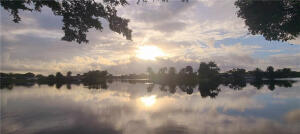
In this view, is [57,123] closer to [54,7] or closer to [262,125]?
[54,7]

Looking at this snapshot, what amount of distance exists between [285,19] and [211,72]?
14139 cm

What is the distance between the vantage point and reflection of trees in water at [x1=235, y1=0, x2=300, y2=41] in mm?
20281

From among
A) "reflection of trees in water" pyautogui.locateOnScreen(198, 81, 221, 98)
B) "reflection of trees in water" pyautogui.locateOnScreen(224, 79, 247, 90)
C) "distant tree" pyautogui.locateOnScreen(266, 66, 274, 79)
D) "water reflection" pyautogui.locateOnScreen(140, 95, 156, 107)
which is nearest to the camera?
"water reflection" pyautogui.locateOnScreen(140, 95, 156, 107)

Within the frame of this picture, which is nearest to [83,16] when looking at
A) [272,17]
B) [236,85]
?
[272,17]

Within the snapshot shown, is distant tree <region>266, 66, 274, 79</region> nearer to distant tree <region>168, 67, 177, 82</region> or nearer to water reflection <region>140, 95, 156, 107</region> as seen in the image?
distant tree <region>168, 67, 177, 82</region>

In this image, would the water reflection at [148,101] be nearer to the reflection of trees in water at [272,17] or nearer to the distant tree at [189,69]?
the reflection of trees in water at [272,17]

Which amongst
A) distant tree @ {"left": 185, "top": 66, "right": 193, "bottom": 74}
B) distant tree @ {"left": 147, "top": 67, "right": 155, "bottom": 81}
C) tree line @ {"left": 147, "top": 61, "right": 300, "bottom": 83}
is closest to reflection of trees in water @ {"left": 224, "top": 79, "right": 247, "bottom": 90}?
tree line @ {"left": 147, "top": 61, "right": 300, "bottom": 83}

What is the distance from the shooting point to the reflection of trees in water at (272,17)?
20.3 m

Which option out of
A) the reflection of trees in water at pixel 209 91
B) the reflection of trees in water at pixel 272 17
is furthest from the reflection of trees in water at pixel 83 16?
the reflection of trees in water at pixel 209 91

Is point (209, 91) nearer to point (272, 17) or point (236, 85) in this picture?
point (272, 17)

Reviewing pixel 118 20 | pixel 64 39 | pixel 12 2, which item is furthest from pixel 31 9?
pixel 118 20

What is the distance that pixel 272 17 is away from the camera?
2075 cm

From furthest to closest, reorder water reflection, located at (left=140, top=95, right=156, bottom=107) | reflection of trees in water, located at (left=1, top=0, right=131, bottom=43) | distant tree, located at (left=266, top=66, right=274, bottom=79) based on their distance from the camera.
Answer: distant tree, located at (left=266, top=66, right=274, bottom=79), water reflection, located at (left=140, top=95, right=156, bottom=107), reflection of trees in water, located at (left=1, top=0, right=131, bottom=43)

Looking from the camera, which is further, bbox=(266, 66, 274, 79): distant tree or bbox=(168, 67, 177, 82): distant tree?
bbox=(266, 66, 274, 79): distant tree
